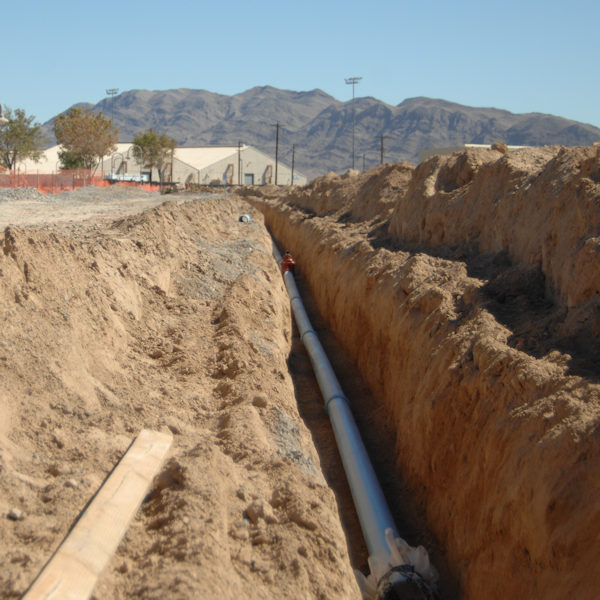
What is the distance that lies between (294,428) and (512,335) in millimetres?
2444

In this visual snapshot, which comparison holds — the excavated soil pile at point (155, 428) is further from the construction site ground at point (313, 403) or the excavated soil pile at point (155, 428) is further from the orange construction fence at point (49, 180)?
the orange construction fence at point (49, 180)

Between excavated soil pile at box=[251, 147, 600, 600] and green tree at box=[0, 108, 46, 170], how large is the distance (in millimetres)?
44055

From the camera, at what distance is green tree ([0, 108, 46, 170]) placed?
164 feet

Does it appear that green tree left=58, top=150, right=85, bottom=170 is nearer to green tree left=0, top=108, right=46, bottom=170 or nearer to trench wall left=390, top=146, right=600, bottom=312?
green tree left=0, top=108, right=46, bottom=170

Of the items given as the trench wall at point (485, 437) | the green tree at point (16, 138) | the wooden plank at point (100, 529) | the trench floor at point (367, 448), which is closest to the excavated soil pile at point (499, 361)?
the trench wall at point (485, 437)

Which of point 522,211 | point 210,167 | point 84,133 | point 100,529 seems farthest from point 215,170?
point 100,529

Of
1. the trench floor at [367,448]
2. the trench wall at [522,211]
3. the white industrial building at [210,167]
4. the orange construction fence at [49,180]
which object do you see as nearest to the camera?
the trench floor at [367,448]

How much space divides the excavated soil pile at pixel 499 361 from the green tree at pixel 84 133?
45414 millimetres

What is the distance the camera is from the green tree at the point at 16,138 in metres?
50.1

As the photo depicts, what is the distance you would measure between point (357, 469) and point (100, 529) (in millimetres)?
4676

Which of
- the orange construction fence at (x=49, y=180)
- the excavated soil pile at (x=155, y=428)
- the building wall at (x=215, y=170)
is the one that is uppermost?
the excavated soil pile at (x=155, y=428)

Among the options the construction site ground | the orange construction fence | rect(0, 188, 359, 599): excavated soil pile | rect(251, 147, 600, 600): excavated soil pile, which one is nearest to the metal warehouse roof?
the orange construction fence

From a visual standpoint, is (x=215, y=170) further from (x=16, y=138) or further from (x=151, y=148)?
(x=16, y=138)

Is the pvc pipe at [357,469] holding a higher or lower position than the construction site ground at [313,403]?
lower
